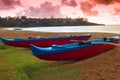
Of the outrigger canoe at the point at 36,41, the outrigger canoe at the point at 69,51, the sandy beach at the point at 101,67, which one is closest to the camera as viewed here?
the sandy beach at the point at 101,67

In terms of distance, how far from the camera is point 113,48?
18672mm

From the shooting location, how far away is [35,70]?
45.1ft

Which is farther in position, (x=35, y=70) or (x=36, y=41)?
(x=36, y=41)

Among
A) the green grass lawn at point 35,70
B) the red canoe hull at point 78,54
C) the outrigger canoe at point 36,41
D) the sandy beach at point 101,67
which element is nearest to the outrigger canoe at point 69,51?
the red canoe hull at point 78,54

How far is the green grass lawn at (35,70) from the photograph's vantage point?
40.9ft

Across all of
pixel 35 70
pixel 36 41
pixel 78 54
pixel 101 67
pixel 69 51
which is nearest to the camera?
pixel 35 70

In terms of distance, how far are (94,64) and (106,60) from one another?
108 cm

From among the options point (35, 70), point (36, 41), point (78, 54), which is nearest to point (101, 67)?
point (78, 54)

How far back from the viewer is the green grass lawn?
12.5m

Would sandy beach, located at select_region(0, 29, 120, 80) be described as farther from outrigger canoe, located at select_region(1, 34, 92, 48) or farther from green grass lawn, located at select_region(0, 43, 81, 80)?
outrigger canoe, located at select_region(1, 34, 92, 48)

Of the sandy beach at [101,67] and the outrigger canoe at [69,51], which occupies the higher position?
the outrigger canoe at [69,51]

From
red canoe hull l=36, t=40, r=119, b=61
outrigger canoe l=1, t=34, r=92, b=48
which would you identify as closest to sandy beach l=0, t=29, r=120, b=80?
red canoe hull l=36, t=40, r=119, b=61

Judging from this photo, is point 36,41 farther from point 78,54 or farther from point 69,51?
point 69,51

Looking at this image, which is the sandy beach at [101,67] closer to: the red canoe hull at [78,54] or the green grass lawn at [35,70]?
the red canoe hull at [78,54]
